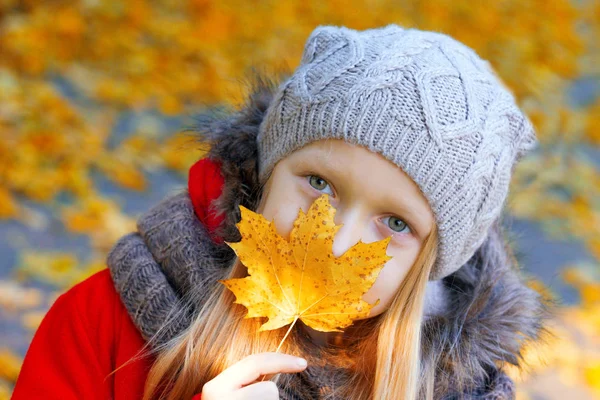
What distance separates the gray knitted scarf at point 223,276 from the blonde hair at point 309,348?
5cm

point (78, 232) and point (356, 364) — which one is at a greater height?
point (356, 364)

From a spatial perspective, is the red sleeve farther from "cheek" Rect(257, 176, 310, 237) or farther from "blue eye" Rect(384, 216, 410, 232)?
"blue eye" Rect(384, 216, 410, 232)

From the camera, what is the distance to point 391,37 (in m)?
1.54

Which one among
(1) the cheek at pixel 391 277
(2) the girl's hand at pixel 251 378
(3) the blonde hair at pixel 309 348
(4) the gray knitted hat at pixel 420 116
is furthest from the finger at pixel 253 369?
(4) the gray knitted hat at pixel 420 116

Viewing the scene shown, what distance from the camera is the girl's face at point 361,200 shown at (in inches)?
54.0

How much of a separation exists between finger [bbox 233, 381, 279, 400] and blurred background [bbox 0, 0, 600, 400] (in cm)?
105

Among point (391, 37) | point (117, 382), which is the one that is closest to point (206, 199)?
point (117, 382)

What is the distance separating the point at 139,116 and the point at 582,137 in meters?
2.84

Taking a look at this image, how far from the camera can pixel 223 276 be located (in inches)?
60.6

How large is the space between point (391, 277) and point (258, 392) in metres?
0.37

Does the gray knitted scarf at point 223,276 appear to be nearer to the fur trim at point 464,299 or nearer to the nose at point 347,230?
the fur trim at point 464,299

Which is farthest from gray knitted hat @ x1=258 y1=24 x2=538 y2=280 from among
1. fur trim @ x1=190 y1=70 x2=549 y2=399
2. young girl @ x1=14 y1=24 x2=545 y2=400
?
fur trim @ x1=190 y1=70 x2=549 y2=399

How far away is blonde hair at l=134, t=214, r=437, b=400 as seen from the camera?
55.7 inches

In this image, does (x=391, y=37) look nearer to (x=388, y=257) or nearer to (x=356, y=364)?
(x=388, y=257)
